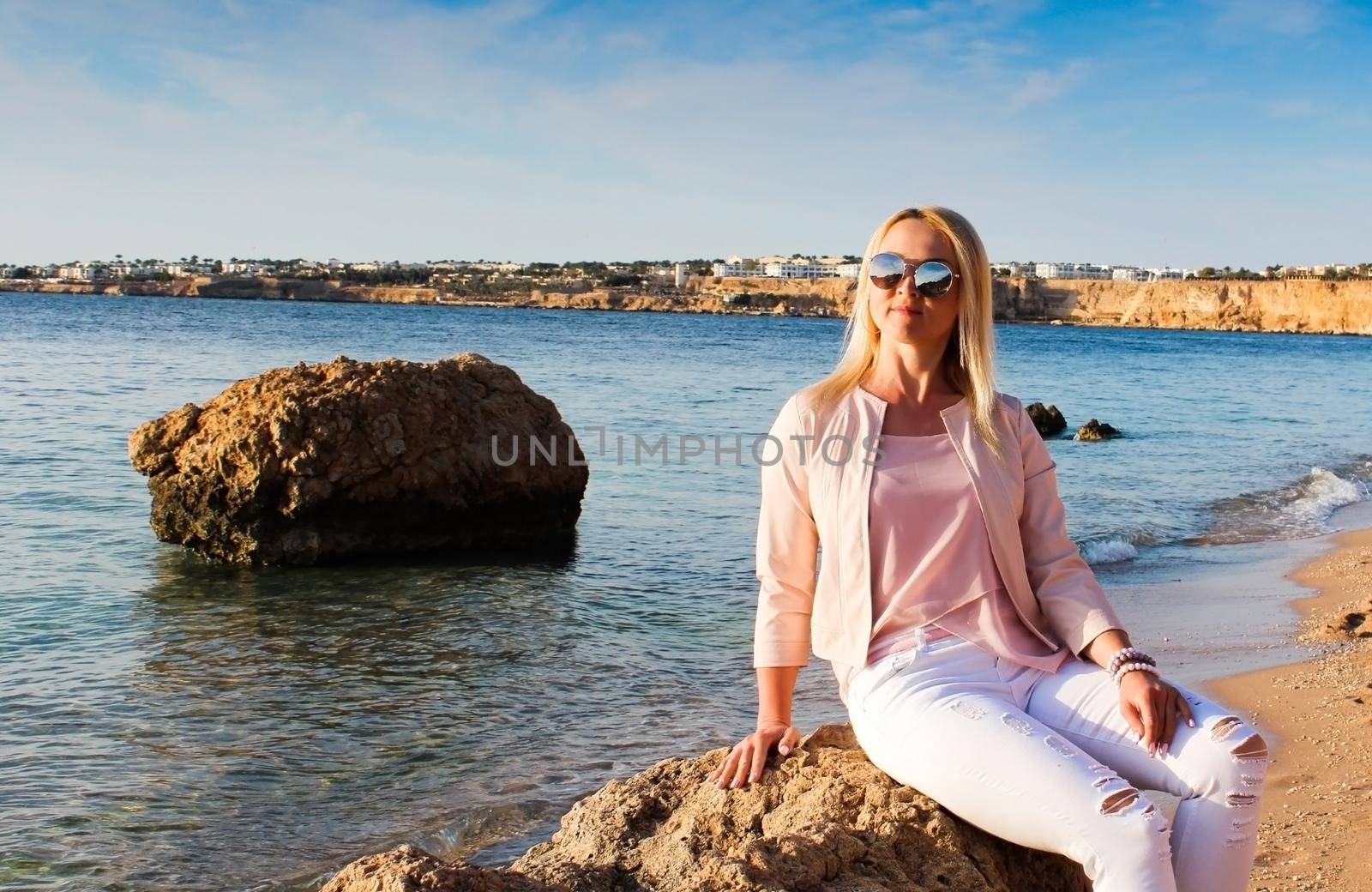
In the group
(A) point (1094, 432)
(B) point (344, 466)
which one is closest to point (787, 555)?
(B) point (344, 466)

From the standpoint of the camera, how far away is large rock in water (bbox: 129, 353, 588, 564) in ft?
34.9

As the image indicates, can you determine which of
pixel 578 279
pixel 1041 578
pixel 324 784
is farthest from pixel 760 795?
pixel 578 279

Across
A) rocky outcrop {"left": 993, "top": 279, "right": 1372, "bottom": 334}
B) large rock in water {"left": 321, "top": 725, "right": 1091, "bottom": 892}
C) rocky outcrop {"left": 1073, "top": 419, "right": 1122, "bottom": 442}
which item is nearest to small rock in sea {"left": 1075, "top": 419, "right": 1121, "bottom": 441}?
rocky outcrop {"left": 1073, "top": 419, "right": 1122, "bottom": 442}

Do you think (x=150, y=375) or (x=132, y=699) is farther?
(x=150, y=375)

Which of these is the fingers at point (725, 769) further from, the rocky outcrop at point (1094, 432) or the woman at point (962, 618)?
the rocky outcrop at point (1094, 432)

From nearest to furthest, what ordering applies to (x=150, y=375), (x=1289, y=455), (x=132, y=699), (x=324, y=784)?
(x=324, y=784) → (x=132, y=699) → (x=1289, y=455) → (x=150, y=375)

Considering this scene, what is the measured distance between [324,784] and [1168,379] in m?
46.9

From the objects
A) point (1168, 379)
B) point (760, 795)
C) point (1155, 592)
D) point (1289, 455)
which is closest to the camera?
point (760, 795)

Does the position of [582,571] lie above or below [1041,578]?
below

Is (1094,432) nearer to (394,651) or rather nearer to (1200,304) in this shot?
(394,651)

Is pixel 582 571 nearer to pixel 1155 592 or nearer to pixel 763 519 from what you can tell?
pixel 1155 592

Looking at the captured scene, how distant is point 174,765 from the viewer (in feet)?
20.2

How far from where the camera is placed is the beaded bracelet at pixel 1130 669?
2875mm

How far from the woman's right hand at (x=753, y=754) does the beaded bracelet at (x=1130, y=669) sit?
0.91 meters
